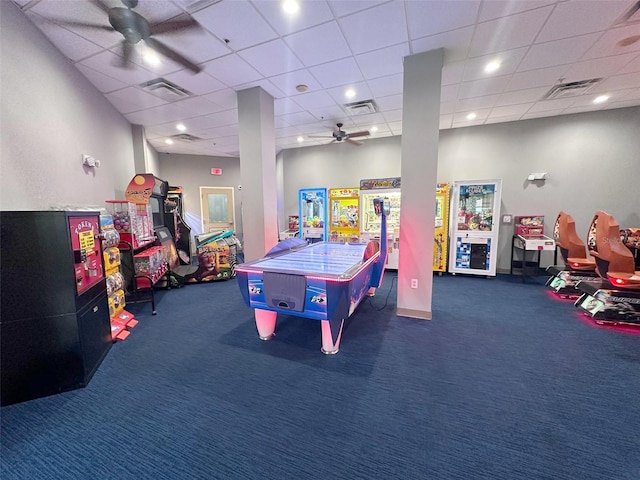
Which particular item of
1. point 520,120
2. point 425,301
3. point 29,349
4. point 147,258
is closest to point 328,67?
point 425,301

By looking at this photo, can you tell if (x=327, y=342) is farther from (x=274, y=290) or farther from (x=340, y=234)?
(x=340, y=234)

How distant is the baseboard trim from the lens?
10.4ft

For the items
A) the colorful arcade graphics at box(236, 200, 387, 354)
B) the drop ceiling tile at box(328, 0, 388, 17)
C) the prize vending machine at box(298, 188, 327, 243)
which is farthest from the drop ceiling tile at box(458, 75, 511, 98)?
the prize vending machine at box(298, 188, 327, 243)

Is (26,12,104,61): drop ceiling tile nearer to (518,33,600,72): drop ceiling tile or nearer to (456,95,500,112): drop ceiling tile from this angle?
(518,33,600,72): drop ceiling tile

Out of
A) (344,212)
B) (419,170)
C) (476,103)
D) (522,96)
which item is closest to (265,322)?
(419,170)

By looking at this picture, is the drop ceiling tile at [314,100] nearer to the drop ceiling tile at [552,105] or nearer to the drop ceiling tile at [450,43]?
the drop ceiling tile at [450,43]

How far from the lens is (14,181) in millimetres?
2172

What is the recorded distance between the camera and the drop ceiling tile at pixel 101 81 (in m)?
3.22

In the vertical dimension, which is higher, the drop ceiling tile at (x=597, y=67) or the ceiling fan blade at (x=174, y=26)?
the drop ceiling tile at (x=597, y=67)

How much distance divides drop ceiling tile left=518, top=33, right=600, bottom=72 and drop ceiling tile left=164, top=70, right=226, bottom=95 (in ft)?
13.2

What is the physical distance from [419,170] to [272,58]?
225 centimetres

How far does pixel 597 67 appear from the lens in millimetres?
3260

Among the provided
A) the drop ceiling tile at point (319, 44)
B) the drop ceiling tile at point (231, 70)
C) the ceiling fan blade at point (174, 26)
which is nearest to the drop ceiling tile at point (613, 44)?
the drop ceiling tile at point (319, 44)

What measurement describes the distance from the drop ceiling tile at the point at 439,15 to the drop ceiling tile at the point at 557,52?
1.13 m
